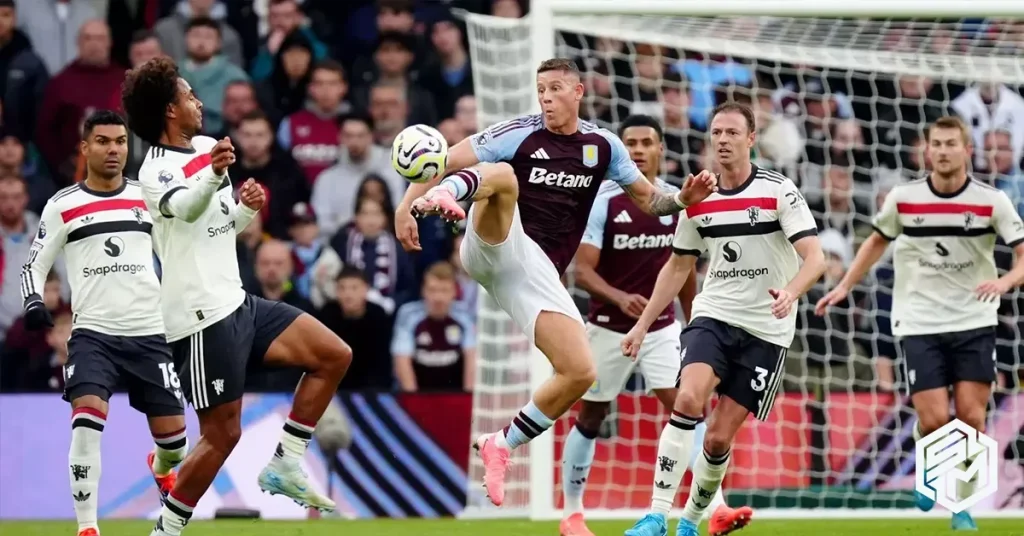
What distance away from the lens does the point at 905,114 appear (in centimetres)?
1388

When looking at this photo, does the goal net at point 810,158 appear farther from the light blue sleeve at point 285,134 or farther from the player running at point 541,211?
the light blue sleeve at point 285,134

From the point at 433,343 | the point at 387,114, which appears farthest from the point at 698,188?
the point at 387,114

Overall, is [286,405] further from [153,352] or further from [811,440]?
[811,440]

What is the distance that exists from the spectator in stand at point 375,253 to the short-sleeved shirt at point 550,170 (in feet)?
17.4

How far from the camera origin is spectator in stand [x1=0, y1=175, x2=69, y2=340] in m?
13.8

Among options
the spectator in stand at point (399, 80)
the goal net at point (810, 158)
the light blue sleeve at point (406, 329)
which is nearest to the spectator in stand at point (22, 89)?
the spectator in stand at point (399, 80)

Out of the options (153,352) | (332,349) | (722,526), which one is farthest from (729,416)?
(153,352)

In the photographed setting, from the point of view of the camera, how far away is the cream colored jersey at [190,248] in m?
7.78

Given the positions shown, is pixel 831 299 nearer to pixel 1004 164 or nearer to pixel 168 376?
pixel 168 376

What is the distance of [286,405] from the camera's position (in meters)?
12.2

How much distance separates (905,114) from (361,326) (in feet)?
17.3

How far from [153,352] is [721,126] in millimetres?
3668

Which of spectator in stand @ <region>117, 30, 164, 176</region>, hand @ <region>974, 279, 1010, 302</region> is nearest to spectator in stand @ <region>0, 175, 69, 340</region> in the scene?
spectator in stand @ <region>117, 30, 164, 176</region>

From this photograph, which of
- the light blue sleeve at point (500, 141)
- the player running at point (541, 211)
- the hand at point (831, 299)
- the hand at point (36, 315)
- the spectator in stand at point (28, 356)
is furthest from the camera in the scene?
the spectator in stand at point (28, 356)
